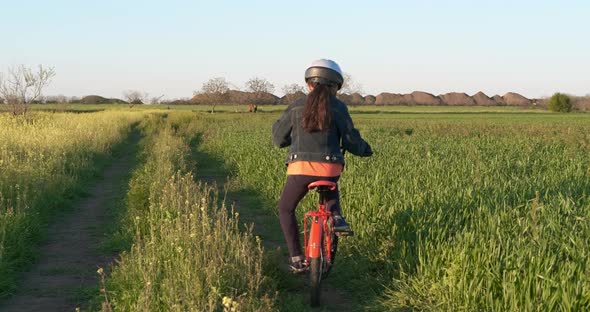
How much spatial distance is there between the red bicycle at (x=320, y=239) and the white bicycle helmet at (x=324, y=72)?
2.91ft

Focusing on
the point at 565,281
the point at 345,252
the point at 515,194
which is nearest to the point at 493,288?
the point at 565,281

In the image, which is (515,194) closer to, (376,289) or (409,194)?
(409,194)

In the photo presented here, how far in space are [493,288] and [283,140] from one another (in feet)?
7.08

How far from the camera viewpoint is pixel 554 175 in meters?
9.71

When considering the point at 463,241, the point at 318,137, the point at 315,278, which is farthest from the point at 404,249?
the point at 318,137

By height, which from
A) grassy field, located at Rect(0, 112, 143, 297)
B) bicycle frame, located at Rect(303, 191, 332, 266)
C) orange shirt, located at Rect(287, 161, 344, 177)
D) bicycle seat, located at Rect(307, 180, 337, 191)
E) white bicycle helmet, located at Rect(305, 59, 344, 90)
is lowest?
grassy field, located at Rect(0, 112, 143, 297)

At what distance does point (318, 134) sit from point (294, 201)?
0.68 metres

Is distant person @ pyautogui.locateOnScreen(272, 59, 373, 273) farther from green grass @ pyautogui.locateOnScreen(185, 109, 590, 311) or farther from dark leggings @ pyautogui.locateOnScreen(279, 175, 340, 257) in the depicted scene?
green grass @ pyautogui.locateOnScreen(185, 109, 590, 311)

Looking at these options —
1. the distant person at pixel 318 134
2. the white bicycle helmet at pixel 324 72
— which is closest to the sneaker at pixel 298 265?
the distant person at pixel 318 134

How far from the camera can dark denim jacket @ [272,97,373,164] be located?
15.6 feet

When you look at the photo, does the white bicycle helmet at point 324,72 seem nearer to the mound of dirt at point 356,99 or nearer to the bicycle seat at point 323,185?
the bicycle seat at point 323,185

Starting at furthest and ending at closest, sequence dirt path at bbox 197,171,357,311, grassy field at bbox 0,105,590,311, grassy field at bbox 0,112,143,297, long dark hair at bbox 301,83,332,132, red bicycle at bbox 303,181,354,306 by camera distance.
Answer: grassy field at bbox 0,112,143,297 < dirt path at bbox 197,171,357,311 < red bicycle at bbox 303,181,354,306 < long dark hair at bbox 301,83,332,132 < grassy field at bbox 0,105,590,311

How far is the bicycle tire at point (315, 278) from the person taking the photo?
493cm

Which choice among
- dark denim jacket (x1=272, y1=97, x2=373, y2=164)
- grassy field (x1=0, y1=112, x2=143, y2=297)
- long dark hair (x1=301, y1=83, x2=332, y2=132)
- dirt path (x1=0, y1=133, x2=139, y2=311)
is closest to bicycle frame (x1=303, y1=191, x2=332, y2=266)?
dark denim jacket (x1=272, y1=97, x2=373, y2=164)
